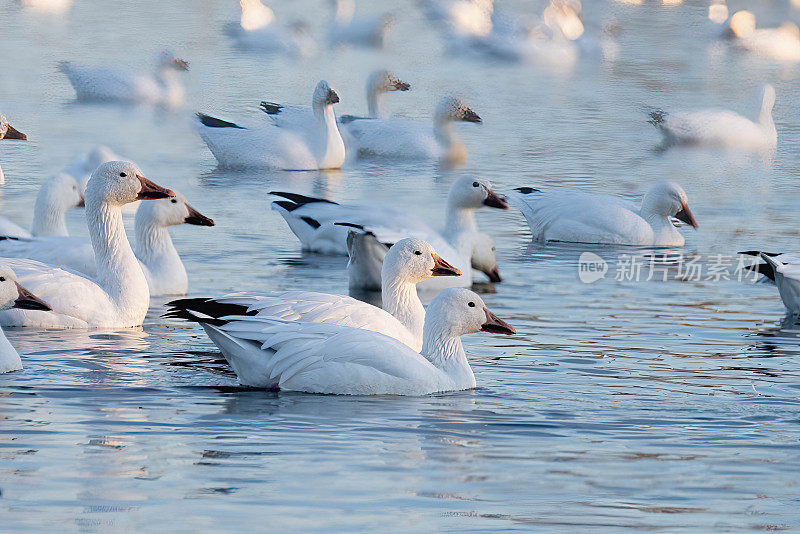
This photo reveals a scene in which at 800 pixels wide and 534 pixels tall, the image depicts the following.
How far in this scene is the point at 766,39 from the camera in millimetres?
30594

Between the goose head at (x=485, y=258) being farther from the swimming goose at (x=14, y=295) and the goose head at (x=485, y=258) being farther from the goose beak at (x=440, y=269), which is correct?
the swimming goose at (x=14, y=295)

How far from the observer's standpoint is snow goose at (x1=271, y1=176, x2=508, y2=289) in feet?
39.5

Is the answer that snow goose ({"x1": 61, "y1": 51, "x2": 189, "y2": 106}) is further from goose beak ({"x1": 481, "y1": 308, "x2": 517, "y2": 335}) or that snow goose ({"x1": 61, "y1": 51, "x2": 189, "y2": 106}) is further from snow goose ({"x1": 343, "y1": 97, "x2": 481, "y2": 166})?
goose beak ({"x1": 481, "y1": 308, "x2": 517, "y2": 335})

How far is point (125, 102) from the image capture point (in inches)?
912

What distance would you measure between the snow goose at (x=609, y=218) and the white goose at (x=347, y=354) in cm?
596

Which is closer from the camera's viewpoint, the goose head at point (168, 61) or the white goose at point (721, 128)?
the white goose at point (721, 128)

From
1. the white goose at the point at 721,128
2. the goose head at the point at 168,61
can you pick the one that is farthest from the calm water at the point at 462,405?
the goose head at the point at 168,61

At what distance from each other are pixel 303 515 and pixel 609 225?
344 inches

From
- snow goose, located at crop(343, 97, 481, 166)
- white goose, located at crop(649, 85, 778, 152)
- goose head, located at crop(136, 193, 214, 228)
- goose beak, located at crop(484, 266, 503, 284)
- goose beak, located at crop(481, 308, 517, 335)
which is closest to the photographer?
goose beak, located at crop(481, 308, 517, 335)

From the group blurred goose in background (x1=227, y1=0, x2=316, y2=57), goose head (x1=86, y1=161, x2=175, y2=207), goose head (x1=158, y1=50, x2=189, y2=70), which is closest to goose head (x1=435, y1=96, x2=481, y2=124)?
goose head (x1=158, y1=50, x2=189, y2=70)

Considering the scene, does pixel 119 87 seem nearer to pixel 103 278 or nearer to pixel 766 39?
pixel 103 278

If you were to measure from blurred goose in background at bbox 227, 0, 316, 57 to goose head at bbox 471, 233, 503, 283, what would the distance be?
53.7 feet

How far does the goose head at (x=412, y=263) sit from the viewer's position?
965 centimetres

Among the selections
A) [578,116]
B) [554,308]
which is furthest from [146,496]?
[578,116]
